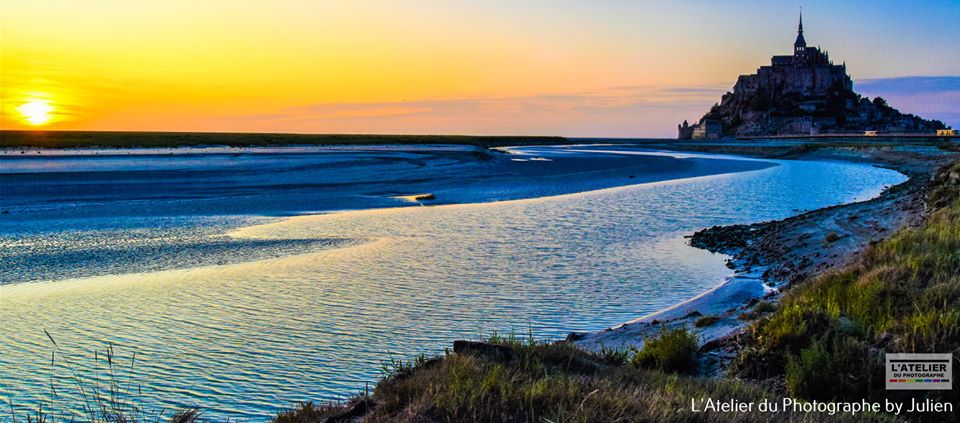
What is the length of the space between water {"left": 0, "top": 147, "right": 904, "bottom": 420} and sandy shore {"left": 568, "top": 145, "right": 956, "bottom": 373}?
1.83 feet

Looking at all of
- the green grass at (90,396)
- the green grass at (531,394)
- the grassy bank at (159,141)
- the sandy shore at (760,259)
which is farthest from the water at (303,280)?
the grassy bank at (159,141)

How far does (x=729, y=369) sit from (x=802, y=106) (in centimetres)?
18476

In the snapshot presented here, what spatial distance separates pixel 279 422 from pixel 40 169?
134 feet

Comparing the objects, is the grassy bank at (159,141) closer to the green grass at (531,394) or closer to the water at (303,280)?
the water at (303,280)

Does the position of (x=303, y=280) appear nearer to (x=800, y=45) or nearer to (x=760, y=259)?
(x=760, y=259)

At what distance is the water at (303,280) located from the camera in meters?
7.88

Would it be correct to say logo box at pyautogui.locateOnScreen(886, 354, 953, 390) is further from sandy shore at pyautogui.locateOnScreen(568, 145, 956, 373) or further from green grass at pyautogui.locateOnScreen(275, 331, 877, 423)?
sandy shore at pyautogui.locateOnScreen(568, 145, 956, 373)

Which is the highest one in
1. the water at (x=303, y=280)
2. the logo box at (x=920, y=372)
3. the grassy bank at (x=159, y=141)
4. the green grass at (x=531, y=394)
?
the grassy bank at (x=159, y=141)

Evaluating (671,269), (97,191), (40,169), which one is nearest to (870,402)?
(671,269)

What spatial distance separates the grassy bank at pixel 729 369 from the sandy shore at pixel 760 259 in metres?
0.63

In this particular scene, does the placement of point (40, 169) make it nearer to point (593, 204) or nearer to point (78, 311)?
point (593, 204)

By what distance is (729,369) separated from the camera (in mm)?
7016

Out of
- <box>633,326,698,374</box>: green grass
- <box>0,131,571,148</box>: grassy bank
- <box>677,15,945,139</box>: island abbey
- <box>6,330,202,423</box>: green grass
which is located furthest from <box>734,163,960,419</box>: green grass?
<box>677,15,945,139</box>: island abbey

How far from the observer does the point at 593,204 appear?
2762cm
